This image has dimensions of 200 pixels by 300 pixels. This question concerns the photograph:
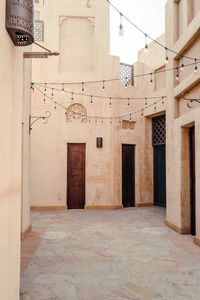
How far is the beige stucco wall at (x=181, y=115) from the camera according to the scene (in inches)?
244

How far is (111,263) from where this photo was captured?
180 inches

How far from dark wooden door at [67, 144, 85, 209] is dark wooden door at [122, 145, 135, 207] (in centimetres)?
139

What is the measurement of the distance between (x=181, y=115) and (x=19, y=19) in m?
5.15

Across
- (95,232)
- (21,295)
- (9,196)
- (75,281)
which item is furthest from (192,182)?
(9,196)

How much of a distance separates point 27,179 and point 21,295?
11.6 feet

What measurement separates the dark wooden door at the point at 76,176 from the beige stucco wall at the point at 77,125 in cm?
16

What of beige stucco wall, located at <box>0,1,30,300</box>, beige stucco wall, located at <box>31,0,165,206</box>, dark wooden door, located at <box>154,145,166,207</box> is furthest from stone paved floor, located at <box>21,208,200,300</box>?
dark wooden door, located at <box>154,145,166,207</box>

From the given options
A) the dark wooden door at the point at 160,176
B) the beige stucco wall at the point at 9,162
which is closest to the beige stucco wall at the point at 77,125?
the dark wooden door at the point at 160,176

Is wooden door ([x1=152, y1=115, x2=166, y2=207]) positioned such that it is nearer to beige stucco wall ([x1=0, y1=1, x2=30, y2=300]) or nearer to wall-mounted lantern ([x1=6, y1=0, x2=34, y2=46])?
beige stucco wall ([x1=0, y1=1, x2=30, y2=300])

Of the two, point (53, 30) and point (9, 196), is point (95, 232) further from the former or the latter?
point (53, 30)

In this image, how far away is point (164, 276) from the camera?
403 cm

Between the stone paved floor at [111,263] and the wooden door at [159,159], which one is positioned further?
the wooden door at [159,159]

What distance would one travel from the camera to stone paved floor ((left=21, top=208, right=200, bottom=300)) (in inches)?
138

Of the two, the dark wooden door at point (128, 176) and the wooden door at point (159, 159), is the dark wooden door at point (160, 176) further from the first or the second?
the dark wooden door at point (128, 176)
